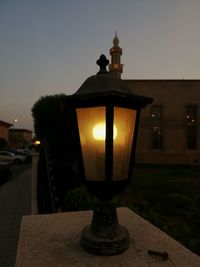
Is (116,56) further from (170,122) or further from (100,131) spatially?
(100,131)

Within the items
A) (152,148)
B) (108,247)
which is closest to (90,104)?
(108,247)

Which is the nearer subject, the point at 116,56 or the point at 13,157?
the point at 13,157

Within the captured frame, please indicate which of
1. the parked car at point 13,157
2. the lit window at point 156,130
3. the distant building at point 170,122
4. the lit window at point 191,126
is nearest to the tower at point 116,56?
the distant building at point 170,122

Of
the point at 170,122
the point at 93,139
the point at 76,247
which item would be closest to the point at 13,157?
the point at 170,122

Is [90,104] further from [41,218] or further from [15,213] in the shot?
[15,213]

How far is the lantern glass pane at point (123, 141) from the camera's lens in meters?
2.39

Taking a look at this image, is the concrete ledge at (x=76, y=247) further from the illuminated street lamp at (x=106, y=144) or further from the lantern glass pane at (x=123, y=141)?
the lantern glass pane at (x=123, y=141)

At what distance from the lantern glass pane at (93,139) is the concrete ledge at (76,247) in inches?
25.5

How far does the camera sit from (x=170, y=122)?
1297 inches

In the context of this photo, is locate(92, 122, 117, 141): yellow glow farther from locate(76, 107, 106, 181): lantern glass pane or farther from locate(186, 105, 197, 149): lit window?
locate(186, 105, 197, 149): lit window

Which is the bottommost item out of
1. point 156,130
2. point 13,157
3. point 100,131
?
point 13,157

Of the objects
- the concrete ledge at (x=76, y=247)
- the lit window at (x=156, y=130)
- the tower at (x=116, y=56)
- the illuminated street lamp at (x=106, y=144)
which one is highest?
the tower at (x=116, y=56)

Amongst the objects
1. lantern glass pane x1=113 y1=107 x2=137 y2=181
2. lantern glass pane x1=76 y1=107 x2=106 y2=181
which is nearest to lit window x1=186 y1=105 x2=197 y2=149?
lantern glass pane x1=113 y1=107 x2=137 y2=181

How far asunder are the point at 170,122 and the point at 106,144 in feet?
104
